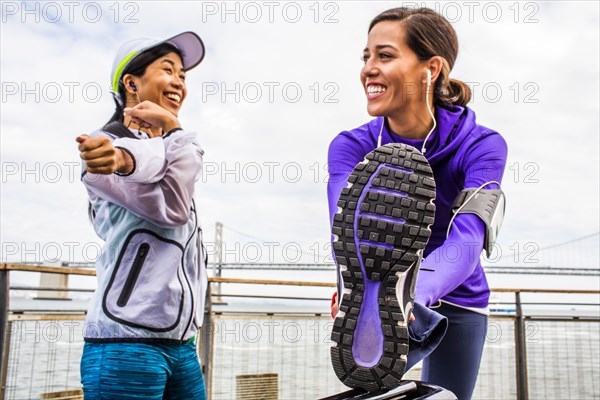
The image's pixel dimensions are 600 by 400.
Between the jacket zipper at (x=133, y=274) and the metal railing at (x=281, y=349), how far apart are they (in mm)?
1637

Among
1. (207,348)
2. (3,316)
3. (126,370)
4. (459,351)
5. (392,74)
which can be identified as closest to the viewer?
(126,370)

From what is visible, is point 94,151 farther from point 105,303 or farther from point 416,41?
point 416,41

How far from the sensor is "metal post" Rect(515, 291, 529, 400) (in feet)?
17.6

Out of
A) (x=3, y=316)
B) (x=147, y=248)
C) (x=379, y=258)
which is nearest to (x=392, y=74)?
(x=379, y=258)

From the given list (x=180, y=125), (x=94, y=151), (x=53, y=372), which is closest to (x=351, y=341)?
(x=94, y=151)

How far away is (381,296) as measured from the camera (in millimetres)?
1452

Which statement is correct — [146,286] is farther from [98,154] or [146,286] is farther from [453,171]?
[453,171]

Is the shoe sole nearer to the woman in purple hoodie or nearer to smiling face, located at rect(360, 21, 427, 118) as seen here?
the woman in purple hoodie

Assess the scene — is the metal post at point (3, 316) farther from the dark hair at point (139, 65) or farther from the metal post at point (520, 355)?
the metal post at point (520, 355)

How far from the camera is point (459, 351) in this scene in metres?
1.98

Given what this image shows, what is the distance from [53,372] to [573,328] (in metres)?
4.44

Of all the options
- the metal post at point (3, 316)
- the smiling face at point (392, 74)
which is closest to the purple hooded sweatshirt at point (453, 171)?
the smiling face at point (392, 74)

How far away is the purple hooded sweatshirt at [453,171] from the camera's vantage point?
5.56 feet

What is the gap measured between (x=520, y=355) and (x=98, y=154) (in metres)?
4.86
